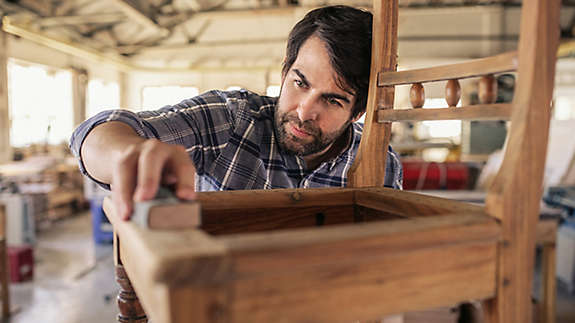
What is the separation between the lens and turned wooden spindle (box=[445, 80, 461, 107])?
767 millimetres

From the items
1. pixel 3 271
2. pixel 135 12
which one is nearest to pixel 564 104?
pixel 135 12

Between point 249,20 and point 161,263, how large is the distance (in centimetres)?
1056

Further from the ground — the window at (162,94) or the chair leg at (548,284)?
the window at (162,94)

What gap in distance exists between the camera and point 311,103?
4.07ft

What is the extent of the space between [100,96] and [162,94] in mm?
1619

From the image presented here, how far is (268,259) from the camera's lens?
43 cm

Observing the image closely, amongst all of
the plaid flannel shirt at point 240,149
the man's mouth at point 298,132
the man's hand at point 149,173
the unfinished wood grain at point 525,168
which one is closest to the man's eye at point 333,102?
the man's mouth at point 298,132

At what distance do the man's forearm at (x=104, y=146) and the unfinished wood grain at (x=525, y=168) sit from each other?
1.95 feet

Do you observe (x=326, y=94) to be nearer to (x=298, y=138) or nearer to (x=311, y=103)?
(x=311, y=103)

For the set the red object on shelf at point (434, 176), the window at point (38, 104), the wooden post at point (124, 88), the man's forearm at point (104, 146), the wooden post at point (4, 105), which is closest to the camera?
the man's forearm at point (104, 146)

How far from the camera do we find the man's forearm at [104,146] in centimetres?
76

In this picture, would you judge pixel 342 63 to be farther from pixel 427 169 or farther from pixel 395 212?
pixel 427 169

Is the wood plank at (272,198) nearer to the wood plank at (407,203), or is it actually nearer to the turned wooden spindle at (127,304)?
the wood plank at (407,203)

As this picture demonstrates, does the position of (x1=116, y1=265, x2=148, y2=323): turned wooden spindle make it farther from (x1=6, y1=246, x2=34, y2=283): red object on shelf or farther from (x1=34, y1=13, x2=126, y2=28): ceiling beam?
(x1=34, y1=13, x2=126, y2=28): ceiling beam
